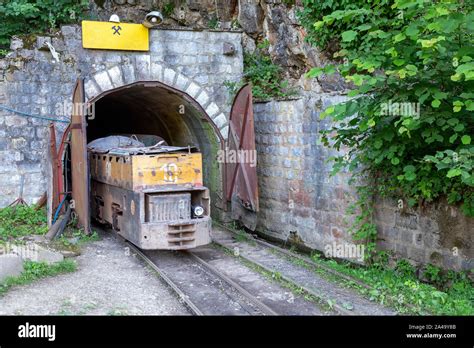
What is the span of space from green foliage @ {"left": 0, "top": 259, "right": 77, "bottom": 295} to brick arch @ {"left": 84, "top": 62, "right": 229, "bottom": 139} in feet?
15.9

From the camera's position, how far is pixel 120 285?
7.82 metres

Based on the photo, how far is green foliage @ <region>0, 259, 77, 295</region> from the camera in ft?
24.2

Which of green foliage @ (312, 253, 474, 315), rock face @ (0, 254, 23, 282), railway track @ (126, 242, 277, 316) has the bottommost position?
railway track @ (126, 242, 277, 316)

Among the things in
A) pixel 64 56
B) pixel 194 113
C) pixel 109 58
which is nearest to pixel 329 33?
pixel 194 113

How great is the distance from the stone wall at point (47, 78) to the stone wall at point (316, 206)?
279 centimetres

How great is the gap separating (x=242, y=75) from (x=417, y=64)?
7658mm

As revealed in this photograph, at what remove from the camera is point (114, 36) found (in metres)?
12.0

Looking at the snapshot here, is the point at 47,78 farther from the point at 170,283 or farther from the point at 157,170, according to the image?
the point at 170,283

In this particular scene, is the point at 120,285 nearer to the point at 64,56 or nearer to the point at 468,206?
the point at 468,206

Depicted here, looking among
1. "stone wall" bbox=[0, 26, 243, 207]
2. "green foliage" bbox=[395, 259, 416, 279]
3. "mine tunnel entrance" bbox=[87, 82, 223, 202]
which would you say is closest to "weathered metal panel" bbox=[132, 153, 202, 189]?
"mine tunnel entrance" bbox=[87, 82, 223, 202]

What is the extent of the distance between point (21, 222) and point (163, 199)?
4088 millimetres

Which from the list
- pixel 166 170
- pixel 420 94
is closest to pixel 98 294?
pixel 166 170

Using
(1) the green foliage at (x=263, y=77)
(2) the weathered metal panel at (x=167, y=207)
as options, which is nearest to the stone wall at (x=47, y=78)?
(1) the green foliage at (x=263, y=77)

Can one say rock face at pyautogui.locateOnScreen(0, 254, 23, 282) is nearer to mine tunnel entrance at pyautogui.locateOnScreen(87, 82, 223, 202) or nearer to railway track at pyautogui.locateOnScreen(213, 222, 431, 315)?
railway track at pyautogui.locateOnScreen(213, 222, 431, 315)
